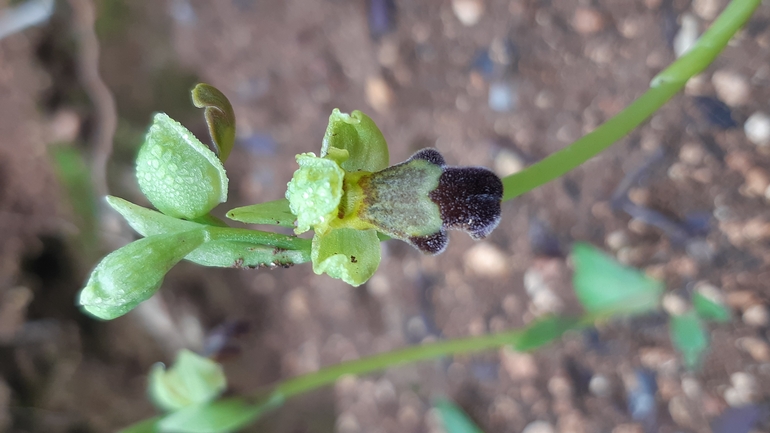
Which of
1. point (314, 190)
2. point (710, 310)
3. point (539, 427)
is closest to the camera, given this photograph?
point (314, 190)

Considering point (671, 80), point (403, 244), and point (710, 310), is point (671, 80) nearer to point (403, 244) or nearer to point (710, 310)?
point (710, 310)

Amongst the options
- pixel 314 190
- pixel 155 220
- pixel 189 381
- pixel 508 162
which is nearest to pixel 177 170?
pixel 155 220

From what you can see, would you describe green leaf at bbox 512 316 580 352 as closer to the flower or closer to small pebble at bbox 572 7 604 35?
the flower

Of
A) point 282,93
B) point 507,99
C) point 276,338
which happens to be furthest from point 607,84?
point 276,338

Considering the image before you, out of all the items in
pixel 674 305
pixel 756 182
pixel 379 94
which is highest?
pixel 379 94

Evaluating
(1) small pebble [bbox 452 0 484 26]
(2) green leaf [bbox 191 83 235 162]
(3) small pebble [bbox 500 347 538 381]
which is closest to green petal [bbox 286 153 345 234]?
(2) green leaf [bbox 191 83 235 162]

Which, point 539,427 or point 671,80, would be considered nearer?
point 671,80
